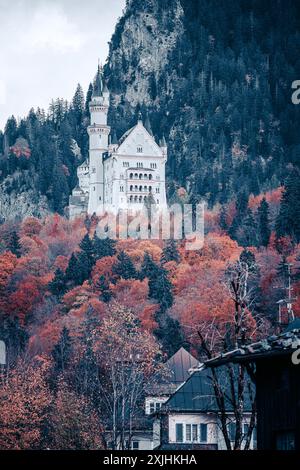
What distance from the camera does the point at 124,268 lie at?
148 m

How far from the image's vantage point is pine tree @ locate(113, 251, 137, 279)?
479ft

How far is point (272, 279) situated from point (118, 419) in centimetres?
5689

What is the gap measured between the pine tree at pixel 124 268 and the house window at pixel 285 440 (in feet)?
399

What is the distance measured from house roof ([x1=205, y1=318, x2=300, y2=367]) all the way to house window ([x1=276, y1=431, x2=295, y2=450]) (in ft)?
→ 4.31

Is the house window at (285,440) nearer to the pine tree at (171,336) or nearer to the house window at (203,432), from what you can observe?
the house window at (203,432)

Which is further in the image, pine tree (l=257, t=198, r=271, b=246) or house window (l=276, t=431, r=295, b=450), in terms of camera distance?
pine tree (l=257, t=198, r=271, b=246)

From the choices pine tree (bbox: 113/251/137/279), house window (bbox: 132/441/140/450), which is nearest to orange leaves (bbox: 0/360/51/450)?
house window (bbox: 132/441/140/450)

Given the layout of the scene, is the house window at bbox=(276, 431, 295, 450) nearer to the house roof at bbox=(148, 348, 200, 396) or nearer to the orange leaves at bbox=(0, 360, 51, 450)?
the orange leaves at bbox=(0, 360, 51, 450)

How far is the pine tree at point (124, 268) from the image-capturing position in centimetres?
14588

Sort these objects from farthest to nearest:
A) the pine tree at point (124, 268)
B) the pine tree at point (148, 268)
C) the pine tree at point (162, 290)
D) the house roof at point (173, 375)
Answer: the pine tree at point (124, 268), the pine tree at point (148, 268), the pine tree at point (162, 290), the house roof at point (173, 375)

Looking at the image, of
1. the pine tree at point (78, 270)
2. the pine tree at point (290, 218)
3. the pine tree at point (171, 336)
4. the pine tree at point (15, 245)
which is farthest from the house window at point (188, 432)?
the pine tree at point (15, 245)

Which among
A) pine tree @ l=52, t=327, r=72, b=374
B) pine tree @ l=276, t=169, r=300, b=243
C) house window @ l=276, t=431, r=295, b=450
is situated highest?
pine tree @ l=276, t=169, r=300, b=243

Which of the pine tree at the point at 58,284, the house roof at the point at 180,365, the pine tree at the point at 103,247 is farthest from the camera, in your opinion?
the pine tree at the point at 103,247

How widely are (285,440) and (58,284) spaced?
126542mm
